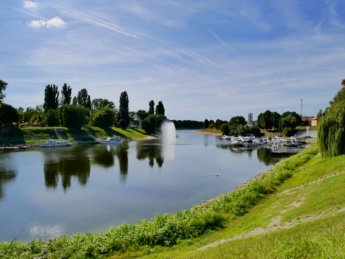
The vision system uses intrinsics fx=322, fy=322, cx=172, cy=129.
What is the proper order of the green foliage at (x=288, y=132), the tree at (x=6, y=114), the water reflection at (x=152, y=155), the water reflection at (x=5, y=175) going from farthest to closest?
the green foliage at (x=288, y=132), the tree at (x=6, y=114), the water reflection at (x=152, y=155), the water reflection at (x=5, y=175)

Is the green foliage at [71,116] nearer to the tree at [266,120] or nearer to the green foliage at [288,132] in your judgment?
the green foliage at [288,132]

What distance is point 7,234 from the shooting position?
21.1m

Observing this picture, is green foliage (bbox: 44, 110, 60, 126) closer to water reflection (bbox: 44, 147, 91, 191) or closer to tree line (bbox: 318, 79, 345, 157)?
water reflection (bbox: 44, 147, 91, 191)

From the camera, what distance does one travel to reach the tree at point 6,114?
92037 mm

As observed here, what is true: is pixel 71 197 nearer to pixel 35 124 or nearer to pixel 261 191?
pixel 261 191

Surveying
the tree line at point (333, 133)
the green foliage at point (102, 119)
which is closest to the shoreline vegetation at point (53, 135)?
the green foliage at point (102, 119)

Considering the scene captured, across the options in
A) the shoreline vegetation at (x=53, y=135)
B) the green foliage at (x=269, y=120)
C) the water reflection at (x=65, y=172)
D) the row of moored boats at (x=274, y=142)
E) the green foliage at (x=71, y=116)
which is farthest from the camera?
the green foliage at (x=269, y=120)

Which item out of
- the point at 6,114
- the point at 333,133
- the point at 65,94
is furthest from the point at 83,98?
the point at 333,133

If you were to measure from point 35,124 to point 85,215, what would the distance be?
346 feet

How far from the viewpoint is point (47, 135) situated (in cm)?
9869

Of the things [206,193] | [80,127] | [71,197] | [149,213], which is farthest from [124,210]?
[80,127]

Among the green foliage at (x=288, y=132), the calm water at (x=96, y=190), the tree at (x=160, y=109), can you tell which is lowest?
the calm water at (x=96, y=190)

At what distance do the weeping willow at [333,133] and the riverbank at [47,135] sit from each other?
2869 inches

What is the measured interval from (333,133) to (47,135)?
85.9 m
